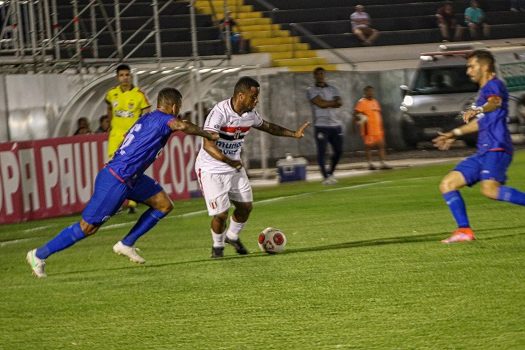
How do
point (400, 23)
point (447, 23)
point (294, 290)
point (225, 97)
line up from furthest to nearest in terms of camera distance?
point (400, 23) < point (447, 23) < point (225, 97) < point (294, 290)

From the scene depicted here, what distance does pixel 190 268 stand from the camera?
12.6 meters

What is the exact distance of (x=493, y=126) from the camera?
500 inches

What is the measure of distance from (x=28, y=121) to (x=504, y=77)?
1558 cm

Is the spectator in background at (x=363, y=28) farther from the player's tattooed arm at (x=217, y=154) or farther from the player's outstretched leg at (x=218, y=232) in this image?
the player's tattooed arm at (x=217, y=154)

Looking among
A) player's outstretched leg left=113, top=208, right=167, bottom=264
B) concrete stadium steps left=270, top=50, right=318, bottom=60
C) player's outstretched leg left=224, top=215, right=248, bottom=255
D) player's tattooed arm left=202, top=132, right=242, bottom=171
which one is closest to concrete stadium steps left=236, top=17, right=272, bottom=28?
concrete stadium steps left=270, top=50, right=318, bottom=60

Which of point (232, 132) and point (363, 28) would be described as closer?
point (232, 132)

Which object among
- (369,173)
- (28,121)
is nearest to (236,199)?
(28,121)

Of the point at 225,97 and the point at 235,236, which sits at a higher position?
the point at 235,236

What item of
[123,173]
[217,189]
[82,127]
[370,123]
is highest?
[123,173]

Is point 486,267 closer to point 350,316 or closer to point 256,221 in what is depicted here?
point 350,316

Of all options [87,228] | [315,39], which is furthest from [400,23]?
[87,228]

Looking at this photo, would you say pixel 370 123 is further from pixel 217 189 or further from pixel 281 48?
pixel 217 189

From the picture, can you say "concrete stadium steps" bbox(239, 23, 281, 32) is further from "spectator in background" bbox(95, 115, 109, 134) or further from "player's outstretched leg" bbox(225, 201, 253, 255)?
"player's outstretched leg" bbox(225, 201, 253, 255)

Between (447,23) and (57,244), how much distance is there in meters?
28.2
